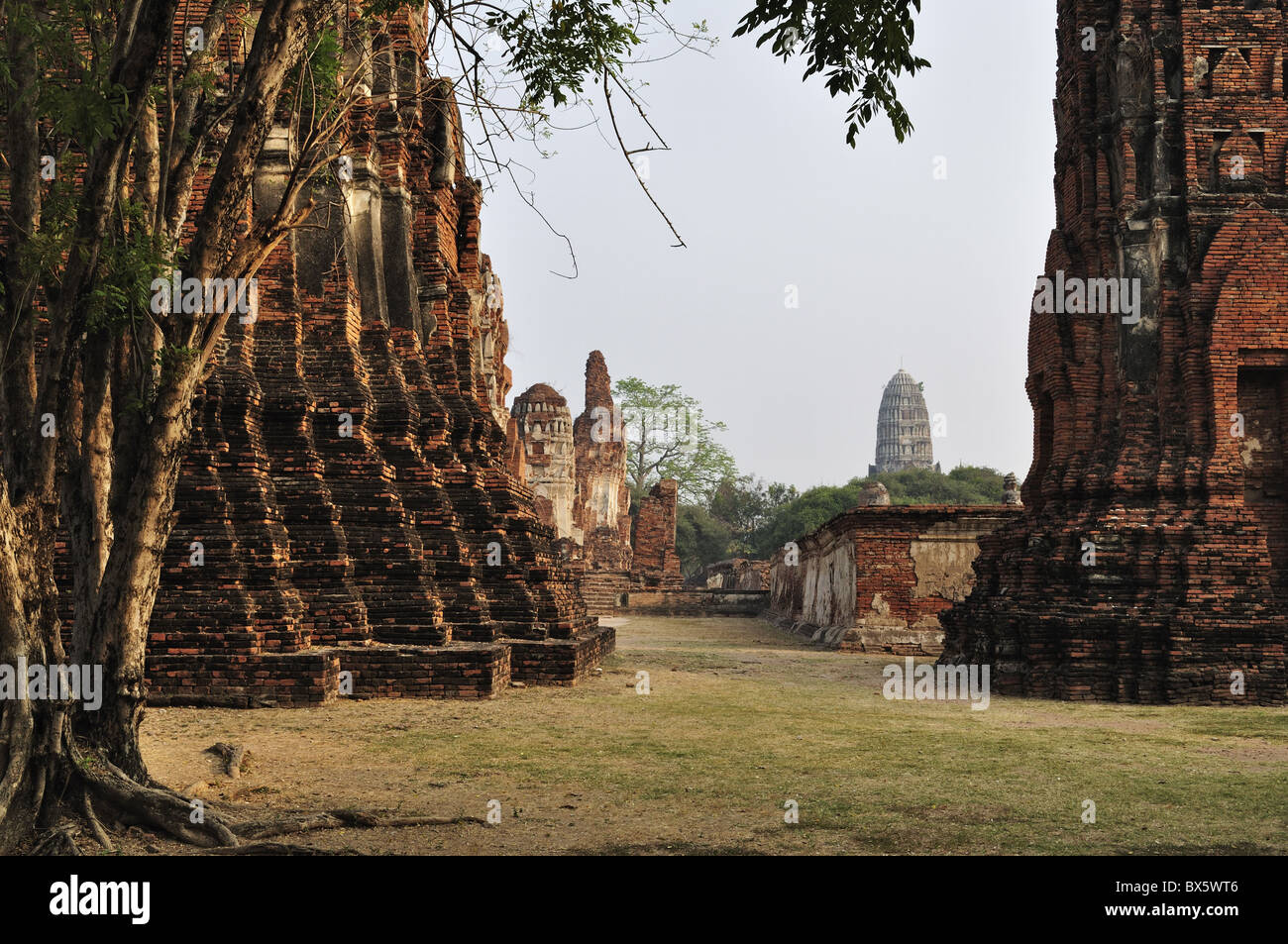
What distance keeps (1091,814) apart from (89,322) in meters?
5.26

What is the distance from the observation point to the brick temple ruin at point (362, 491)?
29.8 ft

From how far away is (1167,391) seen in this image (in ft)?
36.7

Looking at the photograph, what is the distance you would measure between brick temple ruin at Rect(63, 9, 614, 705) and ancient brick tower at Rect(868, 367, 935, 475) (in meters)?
103

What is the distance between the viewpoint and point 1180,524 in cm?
1056

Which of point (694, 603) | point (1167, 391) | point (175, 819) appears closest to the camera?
point (175, 819)

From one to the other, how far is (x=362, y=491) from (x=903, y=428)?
110m

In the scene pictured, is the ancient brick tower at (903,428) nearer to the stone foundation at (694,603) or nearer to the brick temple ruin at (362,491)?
the stone foundation at (694,603)

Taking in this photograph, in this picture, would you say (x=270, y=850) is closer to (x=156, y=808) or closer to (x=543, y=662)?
(x=156, y=808)

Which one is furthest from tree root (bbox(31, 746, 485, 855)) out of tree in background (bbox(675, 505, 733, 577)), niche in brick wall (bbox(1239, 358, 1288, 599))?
tree in background (bbox(675, 505, 733, 577))

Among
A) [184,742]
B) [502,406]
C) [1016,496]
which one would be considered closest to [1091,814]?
[184,742]

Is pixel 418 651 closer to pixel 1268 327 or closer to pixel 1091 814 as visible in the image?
pixel 1091 814

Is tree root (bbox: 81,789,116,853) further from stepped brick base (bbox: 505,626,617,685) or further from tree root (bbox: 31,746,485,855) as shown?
stepped brick base (bbox: 505,626,617,685)

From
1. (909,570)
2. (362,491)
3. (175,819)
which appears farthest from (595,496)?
(175,819)

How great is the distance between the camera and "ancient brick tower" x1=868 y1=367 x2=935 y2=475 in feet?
374
